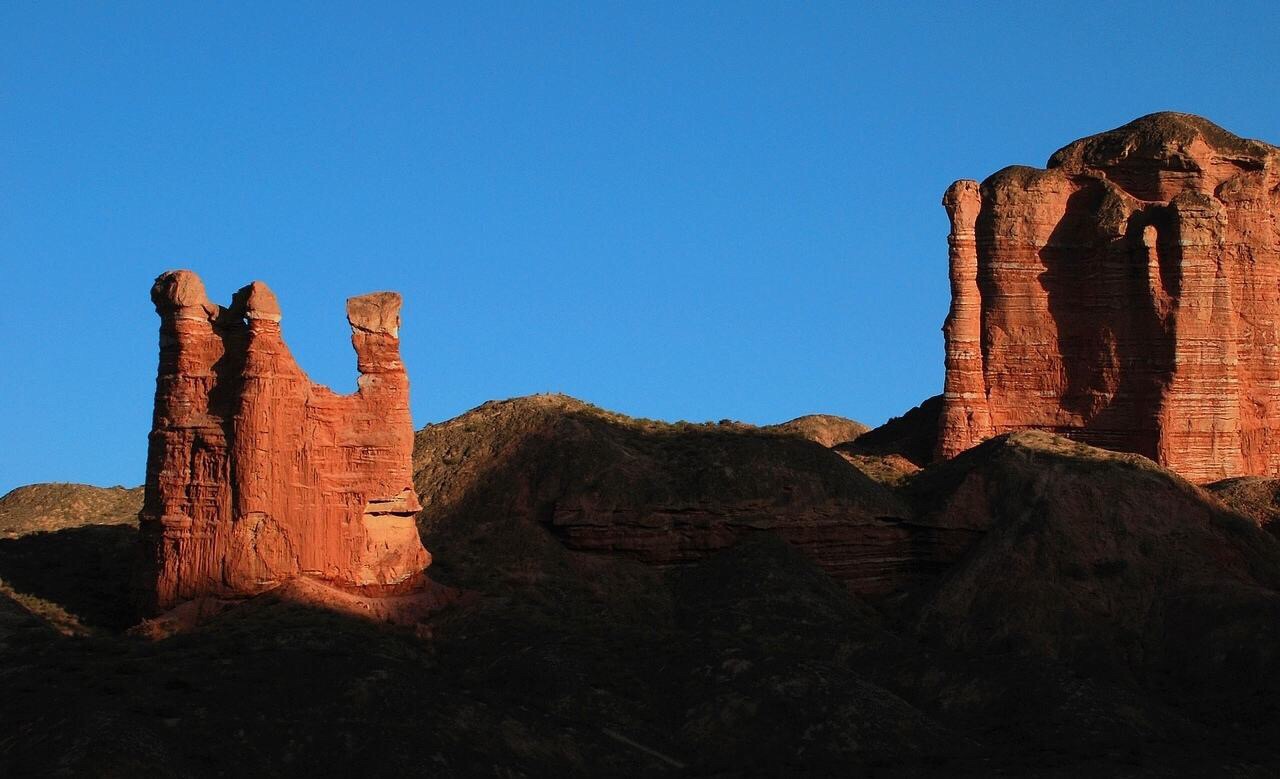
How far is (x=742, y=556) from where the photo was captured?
72.1m

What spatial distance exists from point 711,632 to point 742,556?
6.40 metres

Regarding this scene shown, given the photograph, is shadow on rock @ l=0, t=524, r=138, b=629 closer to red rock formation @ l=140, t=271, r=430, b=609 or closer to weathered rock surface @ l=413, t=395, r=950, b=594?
red rock formation @ l=140, t=271, r=430, b=609

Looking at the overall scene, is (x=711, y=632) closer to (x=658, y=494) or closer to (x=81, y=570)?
(x=658, y=494)

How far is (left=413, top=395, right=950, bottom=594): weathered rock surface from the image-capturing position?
72.9 m

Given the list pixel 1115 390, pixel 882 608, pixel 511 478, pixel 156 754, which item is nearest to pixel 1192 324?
pixel 1115 390

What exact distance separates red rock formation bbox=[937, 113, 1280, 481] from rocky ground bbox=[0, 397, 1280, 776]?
208 inches

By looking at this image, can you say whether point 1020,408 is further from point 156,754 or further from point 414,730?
point 156,754

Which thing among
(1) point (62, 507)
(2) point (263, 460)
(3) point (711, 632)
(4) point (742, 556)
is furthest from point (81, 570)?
(4) point (742, 556)

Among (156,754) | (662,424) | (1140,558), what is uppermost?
(662,424)

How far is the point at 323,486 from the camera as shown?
209ft

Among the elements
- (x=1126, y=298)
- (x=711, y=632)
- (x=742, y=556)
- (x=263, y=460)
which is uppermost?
(x=1126, y=298)

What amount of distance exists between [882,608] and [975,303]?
53.1 feet

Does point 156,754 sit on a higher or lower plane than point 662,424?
lower

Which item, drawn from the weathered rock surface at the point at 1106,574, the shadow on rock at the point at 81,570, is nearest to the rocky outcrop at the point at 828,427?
the weathered rock surface at the point at 1106,574
